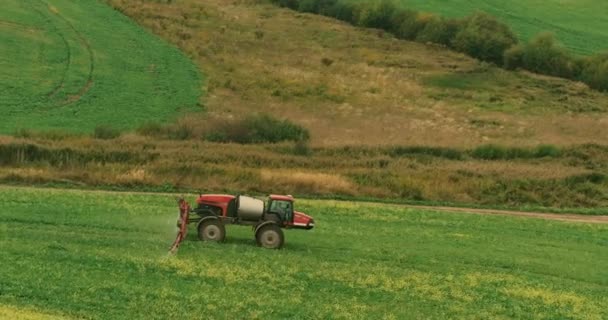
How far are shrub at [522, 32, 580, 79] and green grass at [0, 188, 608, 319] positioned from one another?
52401 millimetres

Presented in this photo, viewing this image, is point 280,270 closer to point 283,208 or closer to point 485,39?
point 283,208

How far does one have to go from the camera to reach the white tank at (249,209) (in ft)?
85.3

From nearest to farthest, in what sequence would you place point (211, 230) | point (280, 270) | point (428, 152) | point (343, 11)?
1. point (280, 270)
2. point (211, 230)
3. point (428, 152)
4. point (343, 11)

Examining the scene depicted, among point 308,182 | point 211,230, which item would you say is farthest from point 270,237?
point 308,182

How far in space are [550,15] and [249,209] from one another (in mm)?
84746

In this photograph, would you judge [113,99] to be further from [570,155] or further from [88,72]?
[570,155]

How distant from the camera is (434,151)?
55.1 metres

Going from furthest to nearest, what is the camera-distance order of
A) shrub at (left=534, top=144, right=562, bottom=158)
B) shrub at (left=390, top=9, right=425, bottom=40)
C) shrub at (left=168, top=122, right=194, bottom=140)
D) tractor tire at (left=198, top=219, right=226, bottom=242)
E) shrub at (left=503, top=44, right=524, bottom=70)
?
shrub at (left=390, top=9, right=425, bottom=40) → shrub at (left=503, top=44, right=524, bottom=70) → shrub at (left=534, top=144, right=562, bottom=158) → shrub at (left=168, top=122, right=194, bottom=140) → tractor tire at (left=198, top=219, right=226, bottom=242)

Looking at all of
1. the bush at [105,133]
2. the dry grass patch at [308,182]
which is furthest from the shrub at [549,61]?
the bush at [105,133]

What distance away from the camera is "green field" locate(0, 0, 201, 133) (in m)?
57.0

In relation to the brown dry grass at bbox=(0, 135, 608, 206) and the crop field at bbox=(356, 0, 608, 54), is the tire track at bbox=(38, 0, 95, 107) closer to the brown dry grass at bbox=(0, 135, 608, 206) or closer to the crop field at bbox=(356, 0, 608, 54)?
the brown dry grass at bbox=(0, 135, 608, 206)

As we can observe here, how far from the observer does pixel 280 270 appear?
2330cm

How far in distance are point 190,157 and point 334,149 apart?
1101 cm

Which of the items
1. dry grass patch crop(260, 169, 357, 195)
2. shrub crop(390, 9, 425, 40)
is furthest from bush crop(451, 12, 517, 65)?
dry grass patch crop(260, 169, 357, 195)
